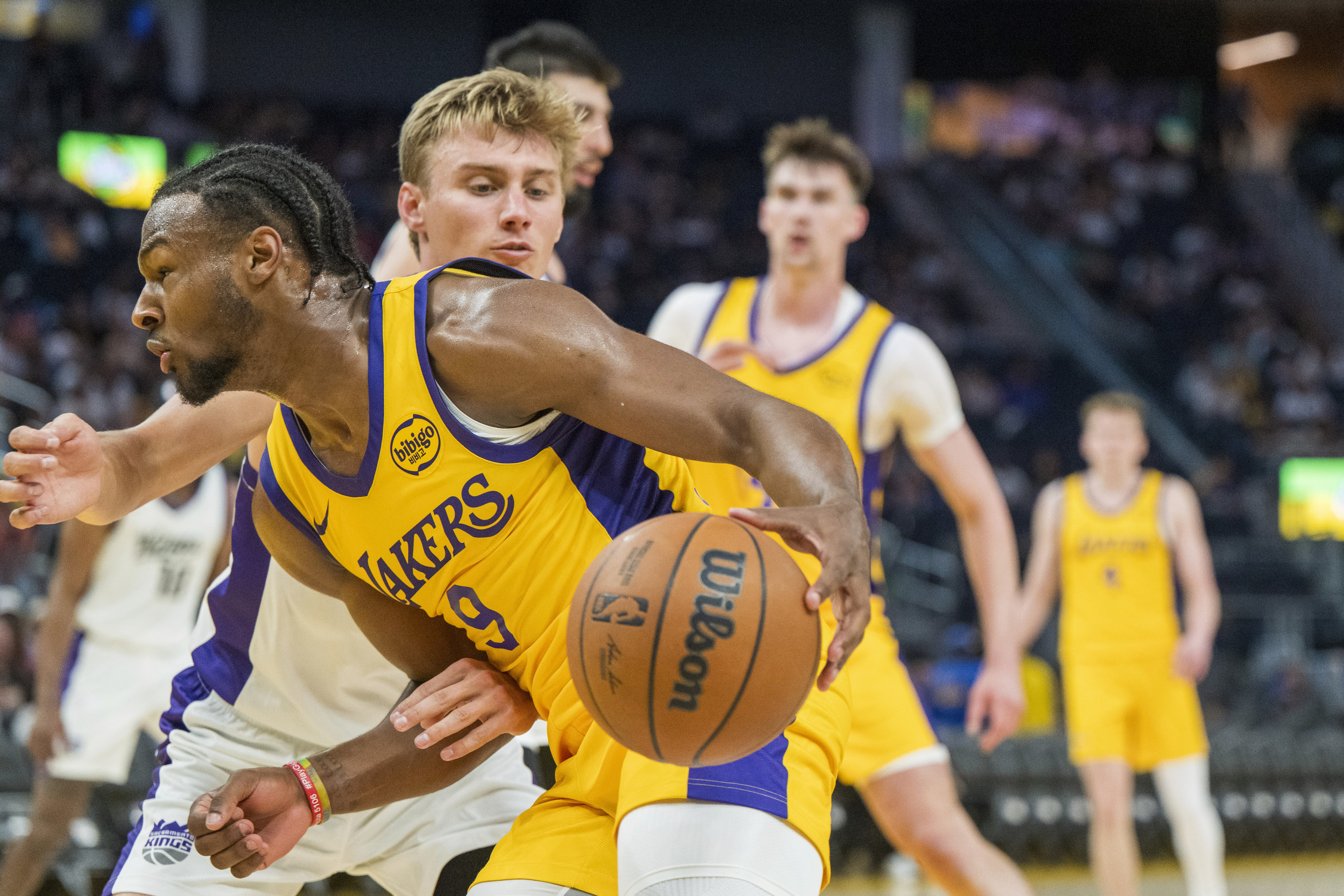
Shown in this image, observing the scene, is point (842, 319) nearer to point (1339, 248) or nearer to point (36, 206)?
point (36, 206)

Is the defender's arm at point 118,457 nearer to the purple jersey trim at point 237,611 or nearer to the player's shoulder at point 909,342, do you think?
the purple jersey trim at point 237,611

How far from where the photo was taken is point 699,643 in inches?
75.9

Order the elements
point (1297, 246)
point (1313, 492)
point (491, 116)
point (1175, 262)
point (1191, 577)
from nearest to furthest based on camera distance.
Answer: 1. point (491, 116)
2. point (1191, 577)
3. point (1313, 492)
4. point (1175, 262)
5. point (1297, 246)

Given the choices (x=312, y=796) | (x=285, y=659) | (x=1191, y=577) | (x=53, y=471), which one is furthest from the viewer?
(x=1191, y=577)

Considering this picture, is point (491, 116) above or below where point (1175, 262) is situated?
below

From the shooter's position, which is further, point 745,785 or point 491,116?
point 491,116

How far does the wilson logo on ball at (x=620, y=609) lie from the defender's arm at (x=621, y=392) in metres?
0.25

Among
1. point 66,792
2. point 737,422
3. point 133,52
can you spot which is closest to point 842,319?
point 737,422

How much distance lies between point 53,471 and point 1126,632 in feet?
18.0

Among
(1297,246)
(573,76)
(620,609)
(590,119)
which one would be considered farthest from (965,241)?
(620,609)

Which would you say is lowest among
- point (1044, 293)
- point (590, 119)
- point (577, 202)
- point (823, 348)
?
point (823, 348)

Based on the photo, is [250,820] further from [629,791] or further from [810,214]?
[810,214]

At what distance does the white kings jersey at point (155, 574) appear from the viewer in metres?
5.58

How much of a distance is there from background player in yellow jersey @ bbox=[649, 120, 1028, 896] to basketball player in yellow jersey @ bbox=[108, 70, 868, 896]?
139 cm
